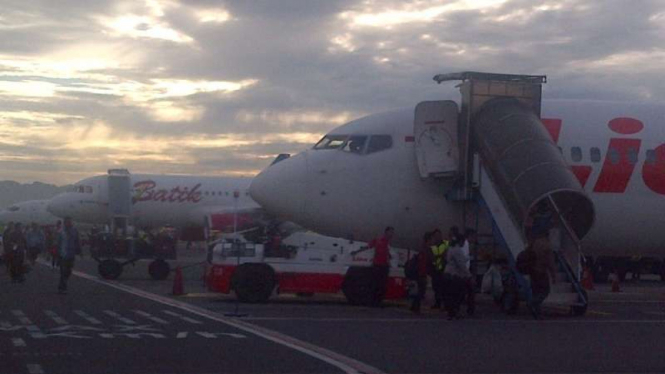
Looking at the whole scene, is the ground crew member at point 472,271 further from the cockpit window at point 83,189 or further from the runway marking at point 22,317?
the cockpit window at point 83,189

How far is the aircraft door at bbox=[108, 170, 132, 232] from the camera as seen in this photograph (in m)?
58.7

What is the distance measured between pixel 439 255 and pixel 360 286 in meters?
2.45

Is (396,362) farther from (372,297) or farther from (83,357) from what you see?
(372,297)

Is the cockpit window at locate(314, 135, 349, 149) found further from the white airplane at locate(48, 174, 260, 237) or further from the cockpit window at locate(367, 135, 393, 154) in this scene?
the white airplane at locate(48, 174, 260, 237)

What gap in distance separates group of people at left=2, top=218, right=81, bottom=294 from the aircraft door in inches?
665

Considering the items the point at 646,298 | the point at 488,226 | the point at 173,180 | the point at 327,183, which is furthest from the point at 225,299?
the point at 173,180

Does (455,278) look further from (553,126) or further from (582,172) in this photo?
(553,126)

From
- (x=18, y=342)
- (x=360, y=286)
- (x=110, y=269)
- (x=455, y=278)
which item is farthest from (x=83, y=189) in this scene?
(x=18, y=342)

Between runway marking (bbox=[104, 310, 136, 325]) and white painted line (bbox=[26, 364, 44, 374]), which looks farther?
runway marking (bbox=[104, 310, 136, 325])

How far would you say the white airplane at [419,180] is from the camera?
22.8 metres

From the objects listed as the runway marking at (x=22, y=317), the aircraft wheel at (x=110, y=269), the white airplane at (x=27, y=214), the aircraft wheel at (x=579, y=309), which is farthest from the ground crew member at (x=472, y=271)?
the white airplane at (x=27, y=214)

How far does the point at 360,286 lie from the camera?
2217cm

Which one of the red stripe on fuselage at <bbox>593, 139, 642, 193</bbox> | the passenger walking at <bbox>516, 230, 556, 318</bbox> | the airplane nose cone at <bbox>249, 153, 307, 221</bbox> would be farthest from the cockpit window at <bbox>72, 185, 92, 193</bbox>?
the passenger walking at <bbox>516, 230, 556, 318</bbox>

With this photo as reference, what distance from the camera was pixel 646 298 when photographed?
2702 cm
